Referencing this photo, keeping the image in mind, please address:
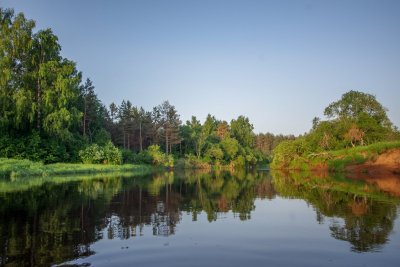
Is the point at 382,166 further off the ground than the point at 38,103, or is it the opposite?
the point at 38,103

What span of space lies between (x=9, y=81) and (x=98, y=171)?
19.2 meters

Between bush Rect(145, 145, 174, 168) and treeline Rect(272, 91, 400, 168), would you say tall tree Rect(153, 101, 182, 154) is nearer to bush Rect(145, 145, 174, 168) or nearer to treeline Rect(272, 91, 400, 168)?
bush Rect(145, 145, 174, 168)

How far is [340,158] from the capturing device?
194ft

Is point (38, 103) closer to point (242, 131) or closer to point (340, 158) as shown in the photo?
point (340, 158)

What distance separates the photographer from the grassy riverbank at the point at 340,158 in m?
52.7

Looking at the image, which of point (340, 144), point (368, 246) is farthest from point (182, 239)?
point (340, 144)

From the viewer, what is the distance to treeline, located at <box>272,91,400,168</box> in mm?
65625

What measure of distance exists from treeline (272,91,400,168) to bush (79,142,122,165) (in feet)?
113

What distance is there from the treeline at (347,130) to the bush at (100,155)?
113 ft

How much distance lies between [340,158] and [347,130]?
10.3 meters

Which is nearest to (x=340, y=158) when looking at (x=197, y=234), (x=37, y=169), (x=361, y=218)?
(x=37, y=169)

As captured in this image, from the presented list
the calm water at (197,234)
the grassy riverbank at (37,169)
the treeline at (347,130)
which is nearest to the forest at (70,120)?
the treeline at (347,130)

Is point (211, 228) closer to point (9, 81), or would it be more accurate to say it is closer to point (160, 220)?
point (160, 220)

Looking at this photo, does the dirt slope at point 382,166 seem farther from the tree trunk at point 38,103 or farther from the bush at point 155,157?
the tree trunk at point 38,103
